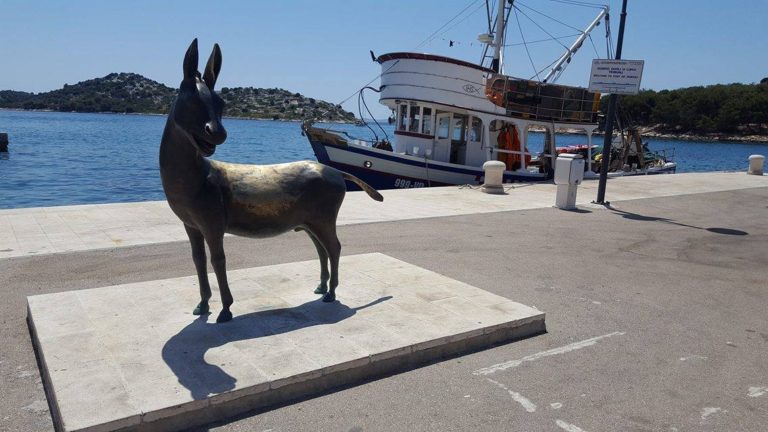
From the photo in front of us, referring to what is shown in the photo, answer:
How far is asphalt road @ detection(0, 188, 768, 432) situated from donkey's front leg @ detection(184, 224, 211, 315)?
1303 mm

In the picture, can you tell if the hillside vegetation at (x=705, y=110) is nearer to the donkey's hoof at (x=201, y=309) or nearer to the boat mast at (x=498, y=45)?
the boat mast at (x=498, y=45)

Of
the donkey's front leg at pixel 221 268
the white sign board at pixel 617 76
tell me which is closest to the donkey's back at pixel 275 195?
the donkey's front leg at pixel 221 268

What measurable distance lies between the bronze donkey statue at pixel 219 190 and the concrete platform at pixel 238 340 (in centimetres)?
42

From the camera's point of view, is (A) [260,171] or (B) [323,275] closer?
(A) [260,171]

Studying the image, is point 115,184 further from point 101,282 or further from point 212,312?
point 212,312

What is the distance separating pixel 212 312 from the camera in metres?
5.20

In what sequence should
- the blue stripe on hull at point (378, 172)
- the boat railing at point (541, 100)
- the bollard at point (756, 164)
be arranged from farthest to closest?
the bollard at point (756, 164) < the boat railing at point (541, 100) < the blue stripe on hull at point (378, 172)

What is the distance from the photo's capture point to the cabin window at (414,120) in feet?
63.6

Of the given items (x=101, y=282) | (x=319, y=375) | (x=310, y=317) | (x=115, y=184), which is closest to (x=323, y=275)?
(x=310, y=317)

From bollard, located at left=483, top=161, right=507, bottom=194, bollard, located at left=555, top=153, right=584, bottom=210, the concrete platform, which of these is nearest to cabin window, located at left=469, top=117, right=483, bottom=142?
bollard, located at left=483, top=161, right=507, bottom=194

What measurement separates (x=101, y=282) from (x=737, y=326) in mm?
6869

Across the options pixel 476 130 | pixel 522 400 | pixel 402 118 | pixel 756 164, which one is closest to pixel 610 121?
pixel 476 130

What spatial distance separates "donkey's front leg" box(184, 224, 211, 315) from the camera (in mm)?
4910

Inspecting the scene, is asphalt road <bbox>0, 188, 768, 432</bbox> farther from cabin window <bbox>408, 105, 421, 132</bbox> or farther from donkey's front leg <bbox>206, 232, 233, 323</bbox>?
cabin window <bbox>408, 105, 421, 132</bbox>
